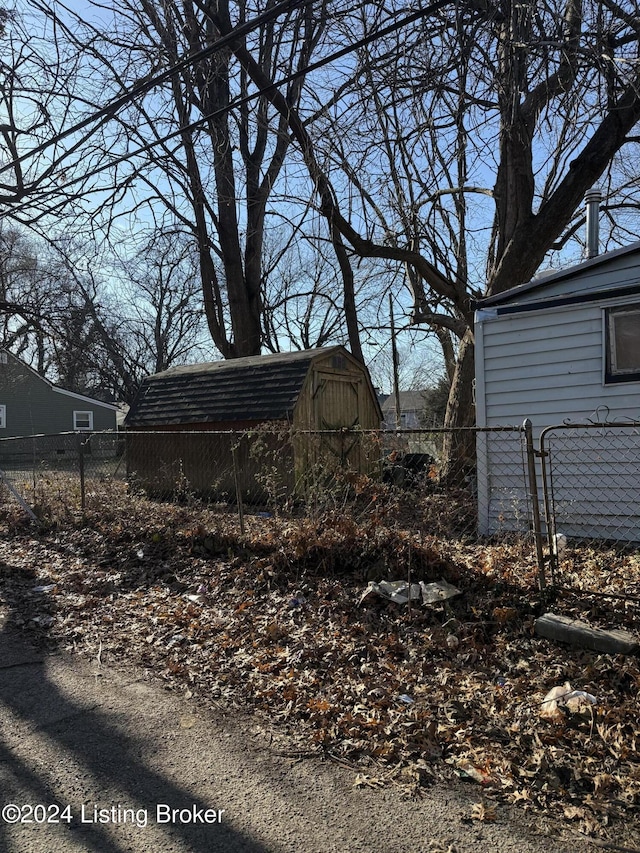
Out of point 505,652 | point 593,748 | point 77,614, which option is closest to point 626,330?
point 505,652

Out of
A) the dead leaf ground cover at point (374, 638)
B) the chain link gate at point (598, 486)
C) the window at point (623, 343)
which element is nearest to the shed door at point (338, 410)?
the dead leaf ground cover at point (374, 638)

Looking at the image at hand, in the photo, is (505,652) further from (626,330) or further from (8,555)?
(8,555)

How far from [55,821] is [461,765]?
1.89m

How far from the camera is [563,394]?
283 inches

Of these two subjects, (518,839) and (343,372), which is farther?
(343,372)

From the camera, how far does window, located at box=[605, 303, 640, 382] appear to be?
6555 millimetres

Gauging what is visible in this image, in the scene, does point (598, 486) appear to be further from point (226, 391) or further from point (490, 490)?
point (226, 391)

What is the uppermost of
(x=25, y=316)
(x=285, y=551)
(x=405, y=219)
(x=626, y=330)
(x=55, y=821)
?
(x=405, y=219)

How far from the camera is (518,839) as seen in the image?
2.42 m

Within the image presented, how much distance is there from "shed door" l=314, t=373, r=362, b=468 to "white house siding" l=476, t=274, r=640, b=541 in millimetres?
3431

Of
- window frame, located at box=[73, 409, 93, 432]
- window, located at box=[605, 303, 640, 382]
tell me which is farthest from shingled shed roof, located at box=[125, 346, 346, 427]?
window frame, located at box=[73, 409, 93, 432]

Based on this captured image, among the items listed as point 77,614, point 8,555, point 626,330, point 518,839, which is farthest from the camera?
point 8,555

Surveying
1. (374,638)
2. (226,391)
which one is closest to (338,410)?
(226,391)

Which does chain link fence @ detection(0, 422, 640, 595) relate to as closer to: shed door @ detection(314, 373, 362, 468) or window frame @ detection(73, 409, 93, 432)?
shed door @ detection(314, 373, 362, 468)
